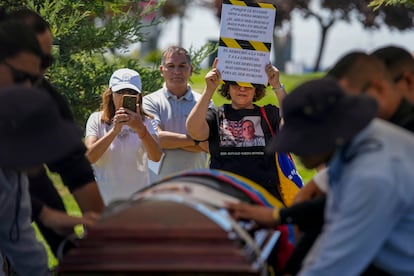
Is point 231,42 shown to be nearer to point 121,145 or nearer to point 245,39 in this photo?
point 245,39

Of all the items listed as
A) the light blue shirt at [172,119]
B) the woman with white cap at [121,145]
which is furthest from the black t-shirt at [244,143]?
the light blue shirt at [172,119]

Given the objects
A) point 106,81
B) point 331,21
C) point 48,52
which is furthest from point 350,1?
point 48,52

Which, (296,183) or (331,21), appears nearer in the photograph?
(296,183)

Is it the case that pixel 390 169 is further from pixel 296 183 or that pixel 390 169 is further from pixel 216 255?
pixel 296 183

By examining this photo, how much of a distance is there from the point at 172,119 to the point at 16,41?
2913 millimetres

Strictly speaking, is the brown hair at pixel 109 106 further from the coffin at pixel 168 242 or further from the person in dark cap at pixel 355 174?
the person in dark cap at pixel 355 174

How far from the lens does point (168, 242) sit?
3727 mm

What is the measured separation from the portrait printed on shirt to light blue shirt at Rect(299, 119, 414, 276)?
2.89 meters

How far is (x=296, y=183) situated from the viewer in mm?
6789

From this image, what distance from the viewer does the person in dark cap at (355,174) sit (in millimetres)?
3561

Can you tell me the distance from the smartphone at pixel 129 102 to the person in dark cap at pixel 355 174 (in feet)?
10.2

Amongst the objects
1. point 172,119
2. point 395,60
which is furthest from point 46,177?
point 172,119

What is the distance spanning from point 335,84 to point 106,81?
4.51 metres

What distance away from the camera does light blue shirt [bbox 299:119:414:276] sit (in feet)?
11.6
